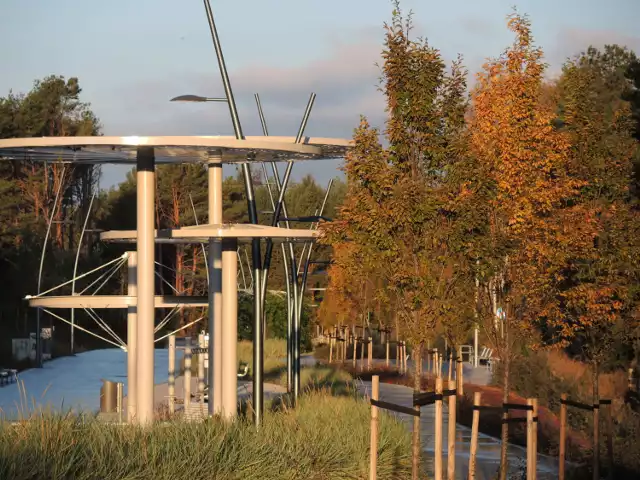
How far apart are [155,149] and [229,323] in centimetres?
303

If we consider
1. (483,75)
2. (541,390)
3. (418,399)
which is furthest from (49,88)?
(418,399)

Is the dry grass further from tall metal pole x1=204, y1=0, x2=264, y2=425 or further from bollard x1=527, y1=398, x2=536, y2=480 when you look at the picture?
bollard x1=527, y1=398, x2=536, y2=480

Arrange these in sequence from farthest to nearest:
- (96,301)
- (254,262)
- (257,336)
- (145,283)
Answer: (254,262) → (257,336) → (96,301) → (145,283)

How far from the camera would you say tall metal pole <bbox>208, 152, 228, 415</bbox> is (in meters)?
17.9

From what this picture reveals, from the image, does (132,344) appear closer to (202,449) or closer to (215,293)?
(215,293)

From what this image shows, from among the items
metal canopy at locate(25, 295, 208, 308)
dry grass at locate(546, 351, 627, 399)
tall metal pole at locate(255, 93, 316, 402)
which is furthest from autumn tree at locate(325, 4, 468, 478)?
dry grass at locate(546, 351, 627, 399)

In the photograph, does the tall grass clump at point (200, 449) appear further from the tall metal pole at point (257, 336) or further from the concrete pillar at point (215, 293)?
the concrete pillar at point (215, 293)

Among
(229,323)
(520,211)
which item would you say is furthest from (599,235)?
(229,323)

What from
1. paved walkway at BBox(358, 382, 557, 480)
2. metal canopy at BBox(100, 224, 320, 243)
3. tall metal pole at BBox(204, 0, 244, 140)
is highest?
tall metal pole at BBox(204, 0, 244, 140)

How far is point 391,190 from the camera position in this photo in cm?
1400

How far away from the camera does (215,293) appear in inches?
735

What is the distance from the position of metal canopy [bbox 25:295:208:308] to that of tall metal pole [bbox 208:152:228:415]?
367mm

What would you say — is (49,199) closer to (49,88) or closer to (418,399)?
(49,88)

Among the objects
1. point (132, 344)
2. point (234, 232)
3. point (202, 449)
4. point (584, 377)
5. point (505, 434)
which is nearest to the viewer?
point (202, 449)
